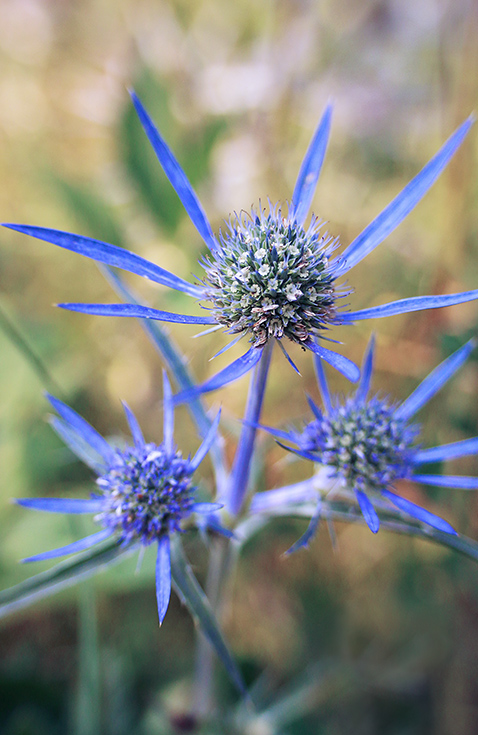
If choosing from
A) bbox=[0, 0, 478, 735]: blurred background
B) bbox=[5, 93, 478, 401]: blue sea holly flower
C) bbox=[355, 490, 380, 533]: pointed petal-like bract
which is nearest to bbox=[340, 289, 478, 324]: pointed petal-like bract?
bbox=[5, 93, 478, 401]: blue sea holly flower

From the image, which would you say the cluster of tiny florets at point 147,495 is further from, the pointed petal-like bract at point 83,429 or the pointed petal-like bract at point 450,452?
the pointed petal-like bract at point 450,452

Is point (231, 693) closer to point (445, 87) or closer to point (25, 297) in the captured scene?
point (25, 297)

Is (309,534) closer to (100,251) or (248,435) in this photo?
(248,435)

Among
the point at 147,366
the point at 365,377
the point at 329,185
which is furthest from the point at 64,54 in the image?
the point at 365,377

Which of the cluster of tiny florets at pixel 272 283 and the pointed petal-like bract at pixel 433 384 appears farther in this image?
the pointed petal-like bract at pixel 433 384

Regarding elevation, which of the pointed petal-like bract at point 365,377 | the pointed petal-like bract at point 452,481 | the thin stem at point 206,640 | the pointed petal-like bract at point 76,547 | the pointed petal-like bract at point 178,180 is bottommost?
the thin stem at point 206,640

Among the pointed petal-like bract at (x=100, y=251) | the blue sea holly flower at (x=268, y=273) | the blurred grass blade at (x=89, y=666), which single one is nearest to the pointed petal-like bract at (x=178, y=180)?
the blue sea holly flower at (x=268, y=273)
